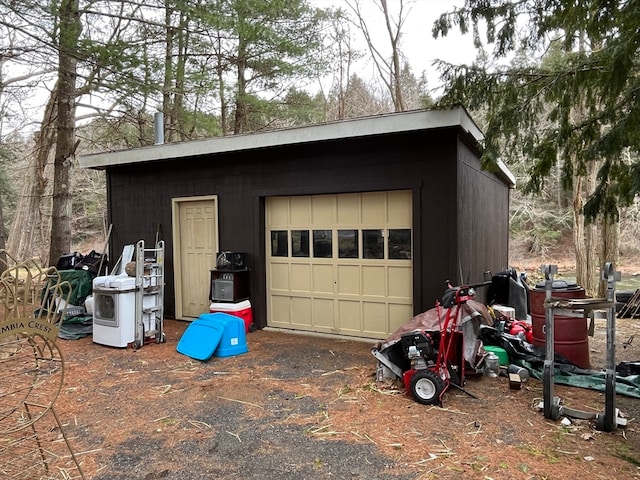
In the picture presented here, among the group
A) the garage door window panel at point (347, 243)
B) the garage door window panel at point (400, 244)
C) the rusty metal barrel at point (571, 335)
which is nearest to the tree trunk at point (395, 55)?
the garage door window panel at point (347, 243)

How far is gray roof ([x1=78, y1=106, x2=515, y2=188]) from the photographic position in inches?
171

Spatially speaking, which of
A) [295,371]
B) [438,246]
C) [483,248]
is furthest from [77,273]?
[483,248]

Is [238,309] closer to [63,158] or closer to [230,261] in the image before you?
[230,261]

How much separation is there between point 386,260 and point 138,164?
4164 millimetres

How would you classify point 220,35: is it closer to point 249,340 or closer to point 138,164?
point 138,164

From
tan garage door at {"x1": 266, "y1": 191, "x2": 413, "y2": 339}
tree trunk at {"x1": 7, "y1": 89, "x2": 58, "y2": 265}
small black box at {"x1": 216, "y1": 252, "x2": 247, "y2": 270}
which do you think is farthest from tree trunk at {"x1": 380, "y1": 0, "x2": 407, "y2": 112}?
tree trunk at {"x1": 7, "y1": 89, "x2": 58, "y2": 265}

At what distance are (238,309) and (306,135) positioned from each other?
2.37 meters

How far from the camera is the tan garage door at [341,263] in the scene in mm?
5086

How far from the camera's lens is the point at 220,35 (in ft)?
26.5

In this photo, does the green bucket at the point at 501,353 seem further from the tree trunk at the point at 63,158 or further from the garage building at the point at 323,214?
the tree trunk at the point at 63,158

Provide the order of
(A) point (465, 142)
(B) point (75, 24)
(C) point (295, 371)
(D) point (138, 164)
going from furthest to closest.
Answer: (D) point (138, 164)
(B) point (75, 24)
(A) point (465, 142)
(C) point (295, 371)

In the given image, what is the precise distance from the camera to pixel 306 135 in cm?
507

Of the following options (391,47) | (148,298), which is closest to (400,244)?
(148,298)

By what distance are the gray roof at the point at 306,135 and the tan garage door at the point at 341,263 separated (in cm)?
81
